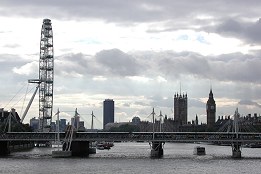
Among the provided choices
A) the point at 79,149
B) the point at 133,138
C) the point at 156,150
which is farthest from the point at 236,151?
the point at 79,149

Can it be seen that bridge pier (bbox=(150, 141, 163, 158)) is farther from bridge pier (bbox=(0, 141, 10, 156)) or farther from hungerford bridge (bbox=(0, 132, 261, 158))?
bridge pier (bbox=(0, 141, 10, 156))

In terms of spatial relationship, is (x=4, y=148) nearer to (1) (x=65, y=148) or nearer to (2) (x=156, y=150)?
(1) (x=65, y=148)

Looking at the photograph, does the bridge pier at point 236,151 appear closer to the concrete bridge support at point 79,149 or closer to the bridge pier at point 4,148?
the concrete bridge support at point 79,149

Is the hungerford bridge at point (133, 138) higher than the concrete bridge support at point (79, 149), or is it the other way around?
the hungerford bridge at point (133, 138)

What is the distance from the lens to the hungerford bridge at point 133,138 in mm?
128000

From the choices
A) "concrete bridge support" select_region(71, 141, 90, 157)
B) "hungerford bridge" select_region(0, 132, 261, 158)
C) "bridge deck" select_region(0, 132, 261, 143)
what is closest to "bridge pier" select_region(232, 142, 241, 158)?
"hungerford bridge" select_region(0, 132, 261, 158)

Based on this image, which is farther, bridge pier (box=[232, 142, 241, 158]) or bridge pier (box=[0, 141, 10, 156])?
bridge pier (box=[0, 141, 10, 156])

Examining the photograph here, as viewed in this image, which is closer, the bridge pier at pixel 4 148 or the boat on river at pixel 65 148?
the boat on river at pixel 65 148

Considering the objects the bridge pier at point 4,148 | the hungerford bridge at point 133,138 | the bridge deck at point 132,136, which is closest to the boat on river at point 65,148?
the hungerford bridge at point 133,138

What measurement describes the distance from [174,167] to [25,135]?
58425 mm

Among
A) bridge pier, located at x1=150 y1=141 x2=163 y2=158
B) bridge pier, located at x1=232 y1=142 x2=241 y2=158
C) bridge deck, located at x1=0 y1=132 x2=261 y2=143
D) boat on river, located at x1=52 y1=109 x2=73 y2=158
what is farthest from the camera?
bridge deck, located at x1=0 y1=132 x2=261 y2=143

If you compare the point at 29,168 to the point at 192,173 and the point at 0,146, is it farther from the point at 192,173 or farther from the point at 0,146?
the point at 0,146

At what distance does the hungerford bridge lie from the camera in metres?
128

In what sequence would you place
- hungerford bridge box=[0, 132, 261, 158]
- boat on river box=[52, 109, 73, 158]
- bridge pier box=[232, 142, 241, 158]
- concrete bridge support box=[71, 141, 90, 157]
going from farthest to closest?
concrete bridge support box=[71, 141, 90, 157], hungerford bridge box=[0, 132, 261, 158], bridge pier box=[232, 142, 241, 158], boat on river box=[52, 109, 73, 158]
